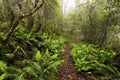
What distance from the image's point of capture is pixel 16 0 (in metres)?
14.7

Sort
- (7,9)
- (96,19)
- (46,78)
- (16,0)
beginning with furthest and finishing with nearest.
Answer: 1. (96,19)
2. (16,0)
3. (7,9)
4. (46,78)

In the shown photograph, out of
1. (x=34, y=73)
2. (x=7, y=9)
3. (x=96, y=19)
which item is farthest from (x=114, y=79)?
(x=96, y=19)

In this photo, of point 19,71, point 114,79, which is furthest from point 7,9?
point 114,79

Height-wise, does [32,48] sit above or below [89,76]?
above

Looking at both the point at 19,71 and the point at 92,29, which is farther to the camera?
the point at 92,29

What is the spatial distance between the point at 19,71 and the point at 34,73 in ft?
2.01

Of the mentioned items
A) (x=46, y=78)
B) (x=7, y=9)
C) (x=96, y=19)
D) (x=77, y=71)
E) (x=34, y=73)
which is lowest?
(x=77, y=71)

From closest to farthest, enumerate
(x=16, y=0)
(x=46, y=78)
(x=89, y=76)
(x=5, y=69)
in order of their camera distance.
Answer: (x=5, y=69) < (x=46, y=78) < (x=89, y=76) < (x=16, y=0)

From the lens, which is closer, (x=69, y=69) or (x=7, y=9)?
(x=69, y=69)

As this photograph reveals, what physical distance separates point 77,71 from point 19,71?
370 cm

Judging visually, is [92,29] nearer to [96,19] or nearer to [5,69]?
[96,19]

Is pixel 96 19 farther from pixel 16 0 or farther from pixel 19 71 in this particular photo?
pixel 19 71

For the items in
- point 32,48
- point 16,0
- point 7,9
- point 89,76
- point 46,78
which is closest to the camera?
point 46,78

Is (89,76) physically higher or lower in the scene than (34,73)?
lower
